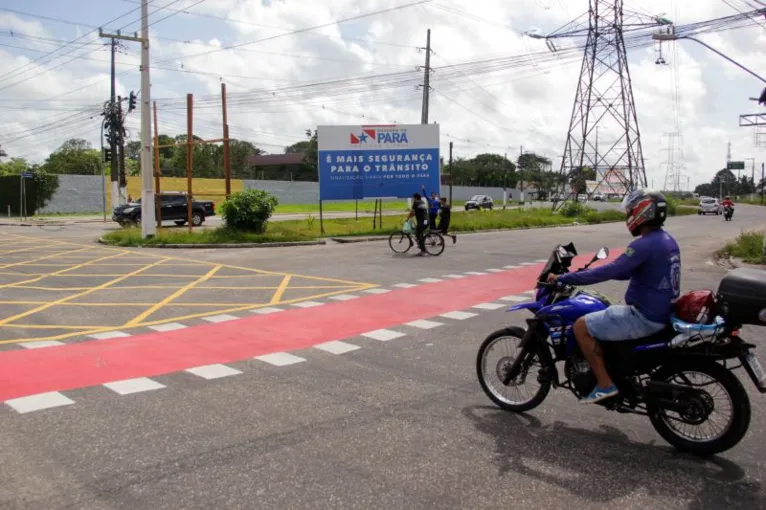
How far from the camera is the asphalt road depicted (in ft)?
11.1

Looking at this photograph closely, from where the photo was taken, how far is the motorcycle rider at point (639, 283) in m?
3.92

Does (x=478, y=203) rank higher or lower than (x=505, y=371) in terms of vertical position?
higher

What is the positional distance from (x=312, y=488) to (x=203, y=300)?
7.01m

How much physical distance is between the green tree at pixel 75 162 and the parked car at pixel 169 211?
159 feet

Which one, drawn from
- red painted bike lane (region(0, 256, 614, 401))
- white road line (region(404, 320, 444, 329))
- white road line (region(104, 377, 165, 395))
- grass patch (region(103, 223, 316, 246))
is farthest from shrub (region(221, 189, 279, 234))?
white road line (region(104, 377, 165, 395))

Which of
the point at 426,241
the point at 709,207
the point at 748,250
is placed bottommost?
the point at 748,250

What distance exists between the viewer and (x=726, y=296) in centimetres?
357

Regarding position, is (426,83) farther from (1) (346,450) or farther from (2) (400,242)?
(1) (346,450)

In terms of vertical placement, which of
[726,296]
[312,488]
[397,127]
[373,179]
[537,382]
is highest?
[397,127]

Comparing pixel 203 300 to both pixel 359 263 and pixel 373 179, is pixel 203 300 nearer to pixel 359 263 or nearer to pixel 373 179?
pixel 359 263

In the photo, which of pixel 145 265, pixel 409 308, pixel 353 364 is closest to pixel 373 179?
pixel 145 265

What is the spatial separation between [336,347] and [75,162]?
3061 inches

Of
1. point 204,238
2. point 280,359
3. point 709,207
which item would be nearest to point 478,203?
point 709,207

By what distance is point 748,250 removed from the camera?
1581cm
